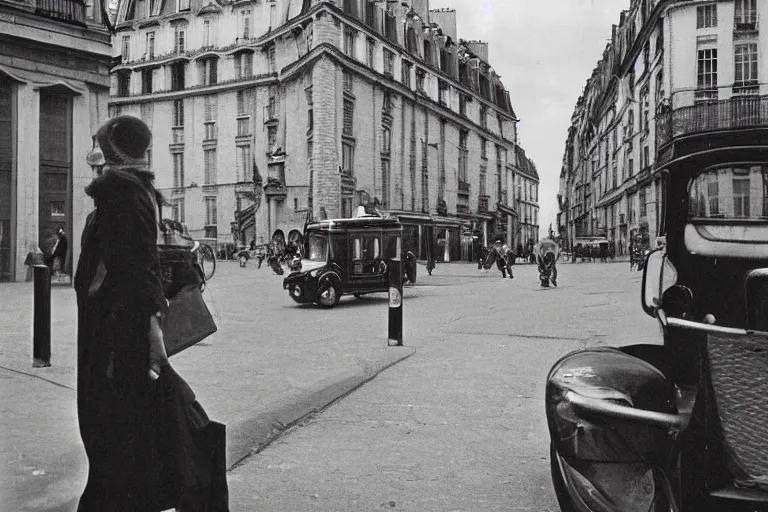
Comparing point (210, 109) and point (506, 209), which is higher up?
point (210, 109)

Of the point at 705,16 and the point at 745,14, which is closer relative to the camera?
the point at 745,14

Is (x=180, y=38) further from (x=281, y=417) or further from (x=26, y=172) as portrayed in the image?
(x=26, y=172)

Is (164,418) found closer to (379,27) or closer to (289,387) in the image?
(289,387)

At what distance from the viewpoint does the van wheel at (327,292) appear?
13891 mm

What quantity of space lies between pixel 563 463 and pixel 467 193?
23.2m

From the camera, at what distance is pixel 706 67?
16.1 meters

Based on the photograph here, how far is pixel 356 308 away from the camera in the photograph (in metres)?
13.9

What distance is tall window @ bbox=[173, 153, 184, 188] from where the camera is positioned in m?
6.52

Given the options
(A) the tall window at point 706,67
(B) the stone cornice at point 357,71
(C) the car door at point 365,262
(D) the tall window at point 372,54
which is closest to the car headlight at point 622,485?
(C) the car door at point 365,262

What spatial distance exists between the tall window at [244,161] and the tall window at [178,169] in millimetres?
8675

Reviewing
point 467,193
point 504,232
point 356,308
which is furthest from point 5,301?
point 467,193

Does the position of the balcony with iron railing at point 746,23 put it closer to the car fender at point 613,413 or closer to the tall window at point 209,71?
the tall window at point 209,71

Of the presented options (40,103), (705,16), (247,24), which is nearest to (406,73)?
(705,16)

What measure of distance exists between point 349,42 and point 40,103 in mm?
17472
